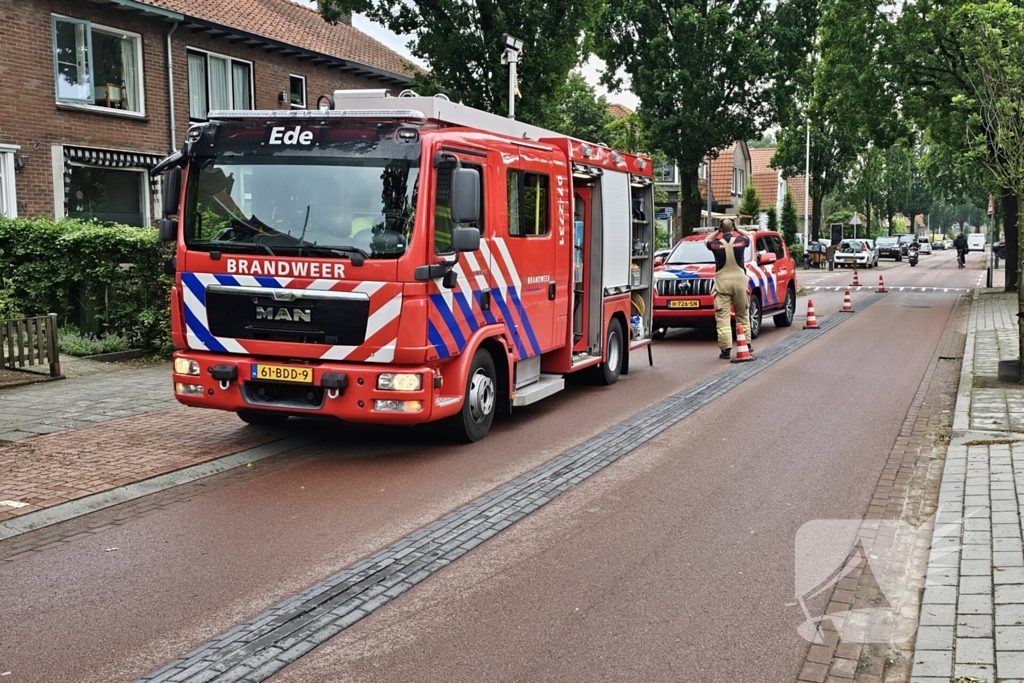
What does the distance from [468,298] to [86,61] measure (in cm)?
1425

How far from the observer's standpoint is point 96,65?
66.1 ft

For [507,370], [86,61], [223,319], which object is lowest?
→ [507,370]

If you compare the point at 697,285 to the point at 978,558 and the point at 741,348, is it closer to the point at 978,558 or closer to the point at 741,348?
the point at 741,348

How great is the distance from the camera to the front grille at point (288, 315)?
800cm

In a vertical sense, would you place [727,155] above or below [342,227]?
above

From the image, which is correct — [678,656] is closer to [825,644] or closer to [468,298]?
[825,644]

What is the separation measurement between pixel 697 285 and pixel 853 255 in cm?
4098

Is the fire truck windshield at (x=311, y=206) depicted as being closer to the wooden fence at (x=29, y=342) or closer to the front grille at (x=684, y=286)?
the wooden fence at (x=29, y=342)

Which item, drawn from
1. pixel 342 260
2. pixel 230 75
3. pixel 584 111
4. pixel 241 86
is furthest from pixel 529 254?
pixel 584 111

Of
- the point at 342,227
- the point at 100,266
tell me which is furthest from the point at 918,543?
the point at 100,266

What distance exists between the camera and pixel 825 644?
4.60 meters

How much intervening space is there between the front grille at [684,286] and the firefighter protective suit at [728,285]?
215cm

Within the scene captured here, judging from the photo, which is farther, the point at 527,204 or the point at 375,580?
the point at 527,204

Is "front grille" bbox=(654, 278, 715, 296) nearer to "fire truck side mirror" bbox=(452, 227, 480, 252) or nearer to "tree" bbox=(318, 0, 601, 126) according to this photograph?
"tree" bbox=(318, 0, 601, 126)
